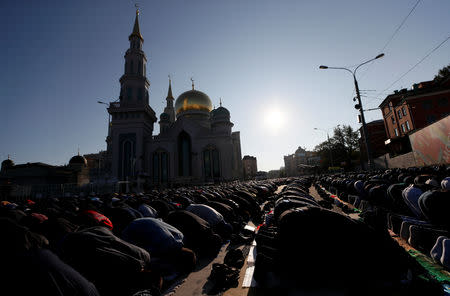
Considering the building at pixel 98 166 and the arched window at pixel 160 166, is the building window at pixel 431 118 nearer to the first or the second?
the arched window at pixel 160 166

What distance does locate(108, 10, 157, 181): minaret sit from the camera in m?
35.9

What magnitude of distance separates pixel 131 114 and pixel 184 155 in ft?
39.8

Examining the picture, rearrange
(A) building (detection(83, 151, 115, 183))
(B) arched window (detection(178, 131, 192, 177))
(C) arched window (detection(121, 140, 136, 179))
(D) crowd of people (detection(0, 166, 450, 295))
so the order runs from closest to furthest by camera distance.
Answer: (D) crowd of people (detection(0, 166, 450, 295)) < (C) arched window (detection(121, 140, 136, 179)) < (B) arched window (detection(178, 131, 192, 177)) < (A) building (detection(83, 151, 115, 183))

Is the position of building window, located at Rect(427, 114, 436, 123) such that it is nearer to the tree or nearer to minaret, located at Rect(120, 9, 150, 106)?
the tree

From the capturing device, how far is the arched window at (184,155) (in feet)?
125

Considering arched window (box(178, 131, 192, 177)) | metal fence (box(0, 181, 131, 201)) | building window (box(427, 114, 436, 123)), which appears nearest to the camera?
metal fence (box(0, 181, 131, 201))

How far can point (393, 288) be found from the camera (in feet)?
8.89

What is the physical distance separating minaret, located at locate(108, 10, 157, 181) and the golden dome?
9941 mm

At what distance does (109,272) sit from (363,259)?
3.19 metres

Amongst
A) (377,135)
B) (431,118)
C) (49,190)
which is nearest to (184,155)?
(49,190)

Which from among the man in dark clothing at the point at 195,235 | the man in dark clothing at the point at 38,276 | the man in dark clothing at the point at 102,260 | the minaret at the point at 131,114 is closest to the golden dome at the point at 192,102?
the minaret at the point at 131,114

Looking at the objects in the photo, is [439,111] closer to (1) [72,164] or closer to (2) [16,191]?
(2) [16,191]

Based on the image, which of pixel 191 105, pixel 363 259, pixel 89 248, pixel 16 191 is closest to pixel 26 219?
pixel 89 248

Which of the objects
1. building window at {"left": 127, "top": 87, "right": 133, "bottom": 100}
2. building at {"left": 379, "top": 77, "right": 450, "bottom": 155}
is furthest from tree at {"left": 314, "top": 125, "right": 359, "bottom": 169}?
building window at {"left": 127, "top": 87, "right": 133, "bottom": 100}
